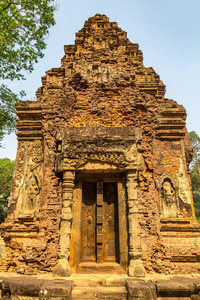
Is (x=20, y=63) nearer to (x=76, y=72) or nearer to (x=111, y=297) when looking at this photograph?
(x=76, y=72)

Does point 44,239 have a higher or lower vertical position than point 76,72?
lower

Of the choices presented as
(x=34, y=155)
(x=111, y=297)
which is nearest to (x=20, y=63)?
(x=34, y=155)

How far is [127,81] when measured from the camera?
6.70 m

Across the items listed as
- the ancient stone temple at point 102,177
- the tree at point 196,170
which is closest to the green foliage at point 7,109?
the ancient stone temple at point 102,177

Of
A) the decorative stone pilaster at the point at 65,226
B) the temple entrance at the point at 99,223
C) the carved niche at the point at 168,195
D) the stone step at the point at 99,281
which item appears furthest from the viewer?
the carved niche at the point at 168,195

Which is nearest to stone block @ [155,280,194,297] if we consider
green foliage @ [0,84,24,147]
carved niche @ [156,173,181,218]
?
carved niche @ [156,173,181,218]

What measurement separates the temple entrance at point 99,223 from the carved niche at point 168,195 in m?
1.41

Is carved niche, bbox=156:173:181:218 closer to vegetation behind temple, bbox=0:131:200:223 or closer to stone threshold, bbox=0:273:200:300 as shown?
stone threshold, bbox=0:273:200:300

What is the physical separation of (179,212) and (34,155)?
4802mm

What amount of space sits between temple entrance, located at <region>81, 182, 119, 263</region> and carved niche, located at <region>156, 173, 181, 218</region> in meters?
1.41

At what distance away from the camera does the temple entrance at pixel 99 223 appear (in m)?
5.44

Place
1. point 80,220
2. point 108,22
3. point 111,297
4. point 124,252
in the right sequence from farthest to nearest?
point 108,22 < point 80,220 < point 124,252 < point 111,297

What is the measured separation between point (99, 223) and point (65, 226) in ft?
3.15

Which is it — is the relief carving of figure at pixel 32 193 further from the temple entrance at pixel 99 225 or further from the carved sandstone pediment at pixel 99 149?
the temple entrance at pixel 99 225
